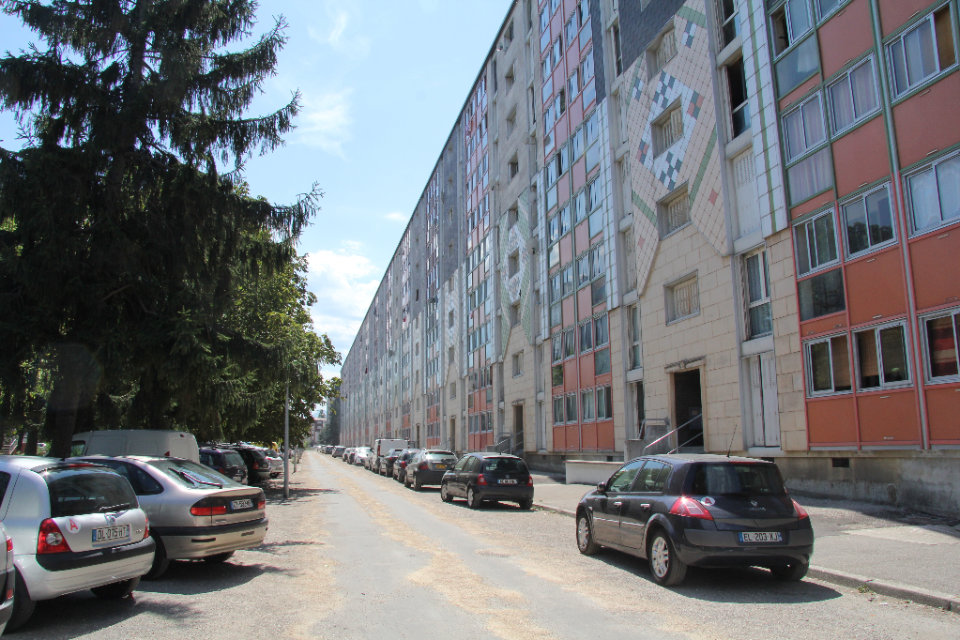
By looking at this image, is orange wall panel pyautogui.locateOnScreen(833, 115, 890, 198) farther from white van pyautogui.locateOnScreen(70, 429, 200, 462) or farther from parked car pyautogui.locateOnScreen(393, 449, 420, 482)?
parked car pyautogui.locateOnScreen(393, 449, 420, 482)

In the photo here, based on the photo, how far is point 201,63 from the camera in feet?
44.6

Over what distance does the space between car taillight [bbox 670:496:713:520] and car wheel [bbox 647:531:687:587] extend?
0.34m

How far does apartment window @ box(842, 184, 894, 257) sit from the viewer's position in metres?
13.4

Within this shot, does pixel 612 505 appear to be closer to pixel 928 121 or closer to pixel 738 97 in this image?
pixel 928 121

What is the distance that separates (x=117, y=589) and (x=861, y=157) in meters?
14.9

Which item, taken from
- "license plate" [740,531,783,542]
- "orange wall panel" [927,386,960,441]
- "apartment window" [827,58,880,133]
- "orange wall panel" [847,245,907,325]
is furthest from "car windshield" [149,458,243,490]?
"apartment window" [827,58,880,133]

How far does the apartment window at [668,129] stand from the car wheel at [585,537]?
1453cm

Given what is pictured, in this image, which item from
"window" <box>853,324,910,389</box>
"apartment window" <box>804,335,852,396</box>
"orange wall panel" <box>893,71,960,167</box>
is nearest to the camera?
"orange wall panel" <box>893,71,960,167</box>

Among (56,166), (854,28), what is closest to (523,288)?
(854,28)

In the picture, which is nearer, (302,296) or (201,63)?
(201,63)

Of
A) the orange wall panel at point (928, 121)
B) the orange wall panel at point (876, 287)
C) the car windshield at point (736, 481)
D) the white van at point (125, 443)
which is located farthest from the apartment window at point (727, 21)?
the white van at point (125, 443)

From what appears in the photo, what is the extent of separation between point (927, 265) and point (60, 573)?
13912mm

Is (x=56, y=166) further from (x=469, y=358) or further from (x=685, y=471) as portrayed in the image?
(x=469, y=358)

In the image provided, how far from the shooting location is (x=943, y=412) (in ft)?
39.8
